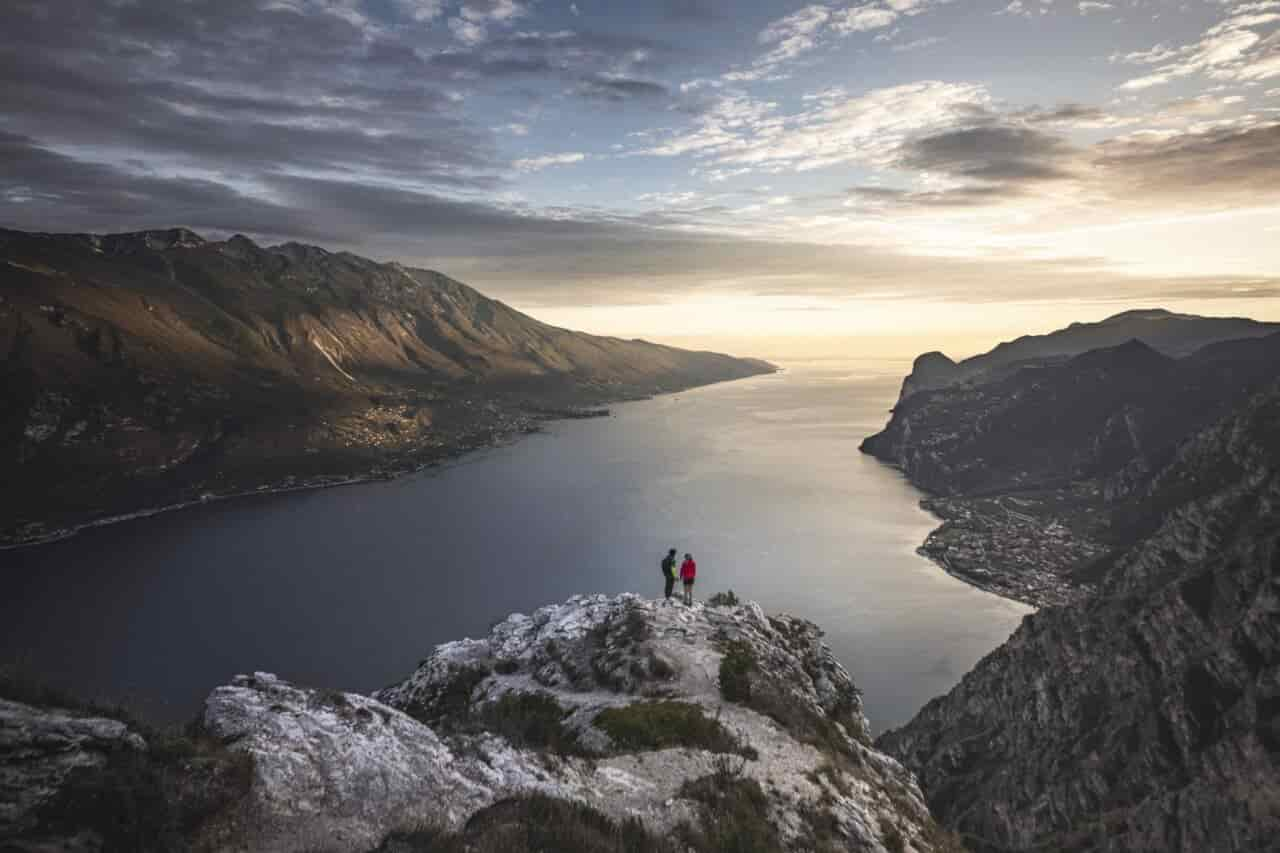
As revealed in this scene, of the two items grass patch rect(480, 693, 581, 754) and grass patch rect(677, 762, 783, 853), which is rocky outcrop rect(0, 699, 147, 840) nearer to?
grass patch rect(480, 693, 581, 754)

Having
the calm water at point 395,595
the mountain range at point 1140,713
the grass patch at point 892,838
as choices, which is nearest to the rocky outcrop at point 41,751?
the grass patch at point 892,838

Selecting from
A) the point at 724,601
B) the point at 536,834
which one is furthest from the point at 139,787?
the point at 724,601

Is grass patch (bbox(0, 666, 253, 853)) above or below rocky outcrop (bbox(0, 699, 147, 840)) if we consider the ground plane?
below

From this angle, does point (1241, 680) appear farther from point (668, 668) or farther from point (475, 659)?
point (475, 659)

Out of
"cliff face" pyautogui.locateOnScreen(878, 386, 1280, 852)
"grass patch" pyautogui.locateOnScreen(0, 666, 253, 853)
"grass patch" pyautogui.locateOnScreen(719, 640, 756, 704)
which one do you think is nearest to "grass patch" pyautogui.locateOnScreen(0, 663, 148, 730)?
"grass patch" pyautogui.locateOnScreen(0, 666, 253, 853)

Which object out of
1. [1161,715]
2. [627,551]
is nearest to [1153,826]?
[1161,715]

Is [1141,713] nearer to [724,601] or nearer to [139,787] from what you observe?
[724,601]

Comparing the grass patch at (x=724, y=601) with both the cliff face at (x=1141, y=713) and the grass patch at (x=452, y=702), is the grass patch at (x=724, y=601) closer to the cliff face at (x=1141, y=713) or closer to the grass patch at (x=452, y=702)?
the grass patch at (x=452, y=702)
